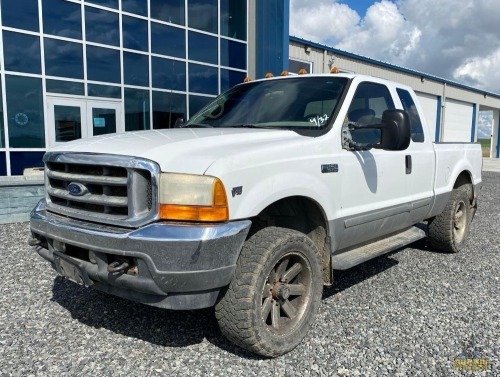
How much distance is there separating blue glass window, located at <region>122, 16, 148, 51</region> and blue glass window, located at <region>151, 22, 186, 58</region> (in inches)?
10.1

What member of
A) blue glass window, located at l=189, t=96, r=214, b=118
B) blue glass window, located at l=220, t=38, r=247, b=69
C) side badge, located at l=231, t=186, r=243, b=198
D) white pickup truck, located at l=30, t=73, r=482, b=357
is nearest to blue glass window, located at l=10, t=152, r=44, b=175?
blue glass window, located at l=189, t=96, r=214, b=118

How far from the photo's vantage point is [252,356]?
307 cm

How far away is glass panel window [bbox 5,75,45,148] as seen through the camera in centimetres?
1112

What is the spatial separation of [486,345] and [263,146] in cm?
219

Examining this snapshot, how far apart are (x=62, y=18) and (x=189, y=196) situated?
1104 cm

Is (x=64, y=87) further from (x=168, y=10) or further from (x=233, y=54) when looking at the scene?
(x=233, y=54)

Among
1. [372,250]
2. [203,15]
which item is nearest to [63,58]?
[203,15]

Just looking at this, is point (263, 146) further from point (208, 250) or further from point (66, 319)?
point (66, 319)

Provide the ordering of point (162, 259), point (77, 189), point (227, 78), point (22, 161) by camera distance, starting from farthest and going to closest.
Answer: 1. point (227, 78)
2. point (22, 161)
3. point (77, 189)
4. point (162, 259)

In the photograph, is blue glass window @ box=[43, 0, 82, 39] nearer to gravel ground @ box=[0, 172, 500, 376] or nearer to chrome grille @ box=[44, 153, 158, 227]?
gravel ground @ box=[0, 172, 500, 376]

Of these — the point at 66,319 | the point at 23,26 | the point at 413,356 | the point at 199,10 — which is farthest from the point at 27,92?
the point at 413,356

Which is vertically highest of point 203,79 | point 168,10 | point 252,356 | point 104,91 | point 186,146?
point 168,10

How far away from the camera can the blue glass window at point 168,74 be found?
1348 centimetres

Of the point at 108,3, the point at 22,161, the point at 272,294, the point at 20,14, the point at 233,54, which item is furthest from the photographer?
the point at 233,54
